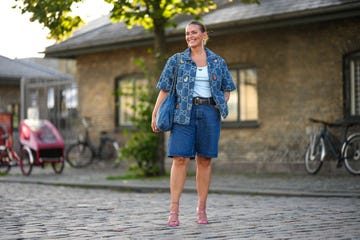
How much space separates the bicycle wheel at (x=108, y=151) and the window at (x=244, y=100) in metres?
4.21

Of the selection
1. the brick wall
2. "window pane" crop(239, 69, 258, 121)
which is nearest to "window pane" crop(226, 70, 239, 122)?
"window pane" crop(239, 69, 258, 121)

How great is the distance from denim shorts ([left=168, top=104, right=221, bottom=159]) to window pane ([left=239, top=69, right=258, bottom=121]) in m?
11.5

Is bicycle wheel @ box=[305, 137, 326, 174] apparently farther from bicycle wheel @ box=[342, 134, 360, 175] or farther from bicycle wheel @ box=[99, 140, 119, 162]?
bicycle wheel @ box=[99, 140, 119, 162]

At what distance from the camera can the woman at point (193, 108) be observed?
25.7ft

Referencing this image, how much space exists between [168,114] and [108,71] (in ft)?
50.9

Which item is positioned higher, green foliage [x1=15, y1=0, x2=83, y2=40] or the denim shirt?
green foliage [x1=15, y1=0, x2=83, y2=40]

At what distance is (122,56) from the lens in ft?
74.5

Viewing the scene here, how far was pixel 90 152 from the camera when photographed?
22.9 metres

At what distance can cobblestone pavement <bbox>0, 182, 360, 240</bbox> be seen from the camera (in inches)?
285

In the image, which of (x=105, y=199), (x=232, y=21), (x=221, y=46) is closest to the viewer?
(x=105, y=199)

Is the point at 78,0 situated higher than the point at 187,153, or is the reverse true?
the point at 78,0

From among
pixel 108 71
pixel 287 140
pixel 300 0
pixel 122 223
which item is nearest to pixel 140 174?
pixel 287 140

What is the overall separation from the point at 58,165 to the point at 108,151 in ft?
8.96

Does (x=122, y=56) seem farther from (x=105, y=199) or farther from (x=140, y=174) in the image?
(x=105, y=199)
